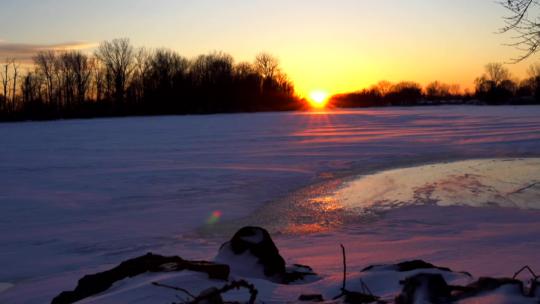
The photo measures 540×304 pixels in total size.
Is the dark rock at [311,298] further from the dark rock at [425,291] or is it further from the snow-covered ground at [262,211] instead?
the dark rock at [425,291]

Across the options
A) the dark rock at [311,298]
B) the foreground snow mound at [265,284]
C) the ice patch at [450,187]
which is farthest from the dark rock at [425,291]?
the ice patch at [450,187]

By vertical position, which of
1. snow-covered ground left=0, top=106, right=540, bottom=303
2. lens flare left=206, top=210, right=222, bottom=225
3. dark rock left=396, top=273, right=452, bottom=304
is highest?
dark rock left=396, top=273, right=452, bottom=304

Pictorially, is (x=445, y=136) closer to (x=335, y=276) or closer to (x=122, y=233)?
(x=122, y=233)

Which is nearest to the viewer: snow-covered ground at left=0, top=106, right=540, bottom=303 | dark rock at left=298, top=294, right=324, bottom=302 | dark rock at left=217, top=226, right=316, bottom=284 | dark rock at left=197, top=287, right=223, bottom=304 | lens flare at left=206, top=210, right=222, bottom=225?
dark rock at left=197, top=287, right=223, bottom=304

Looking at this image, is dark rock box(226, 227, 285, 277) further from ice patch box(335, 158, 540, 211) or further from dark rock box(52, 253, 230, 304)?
ice patch box(335, 158, 540, 211)

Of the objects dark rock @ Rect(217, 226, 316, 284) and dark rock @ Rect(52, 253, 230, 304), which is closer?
dark rock @ Rect(52, 253, 230, 304)

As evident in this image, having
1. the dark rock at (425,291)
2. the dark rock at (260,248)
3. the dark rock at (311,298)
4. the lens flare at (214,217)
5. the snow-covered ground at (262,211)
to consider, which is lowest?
the lens flare at (214,217)

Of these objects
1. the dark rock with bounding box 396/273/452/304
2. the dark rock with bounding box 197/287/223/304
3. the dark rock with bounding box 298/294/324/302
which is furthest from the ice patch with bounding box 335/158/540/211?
the dark rock with bounding box 197/287/223/304

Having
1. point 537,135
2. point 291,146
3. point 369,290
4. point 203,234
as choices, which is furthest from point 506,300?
point 537,135

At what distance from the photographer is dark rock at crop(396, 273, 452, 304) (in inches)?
99.0

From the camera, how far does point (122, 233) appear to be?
730 cm

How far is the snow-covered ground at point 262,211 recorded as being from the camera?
5.65 metres

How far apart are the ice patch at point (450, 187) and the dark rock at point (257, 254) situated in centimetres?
511

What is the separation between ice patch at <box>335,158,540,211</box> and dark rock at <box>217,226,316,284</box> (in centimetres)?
511
